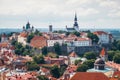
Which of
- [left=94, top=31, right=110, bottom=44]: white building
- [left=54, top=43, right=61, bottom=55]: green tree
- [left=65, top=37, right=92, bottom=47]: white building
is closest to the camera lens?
[left=54, top=43, right=61, bottom=55]: green tree

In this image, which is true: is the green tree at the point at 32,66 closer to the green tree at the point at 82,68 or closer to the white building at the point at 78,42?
the green tree at the point at 82,68

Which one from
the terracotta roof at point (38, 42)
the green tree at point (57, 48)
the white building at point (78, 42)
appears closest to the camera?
the green tree at point (57, 48)

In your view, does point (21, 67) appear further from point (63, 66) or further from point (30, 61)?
point (63, 66)

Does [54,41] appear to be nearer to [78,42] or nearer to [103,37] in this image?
[78,42]

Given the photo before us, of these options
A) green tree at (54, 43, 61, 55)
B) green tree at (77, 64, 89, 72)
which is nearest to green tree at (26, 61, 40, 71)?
green tree at (77, 64, 89, 72)

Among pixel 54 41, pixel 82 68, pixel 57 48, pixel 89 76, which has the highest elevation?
pixel 89 76

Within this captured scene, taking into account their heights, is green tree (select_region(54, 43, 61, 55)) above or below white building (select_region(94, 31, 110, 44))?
below

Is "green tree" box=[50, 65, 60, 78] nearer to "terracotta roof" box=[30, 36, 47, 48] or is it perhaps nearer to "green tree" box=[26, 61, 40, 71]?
"green tree" box=[26, 61, 40, 71]

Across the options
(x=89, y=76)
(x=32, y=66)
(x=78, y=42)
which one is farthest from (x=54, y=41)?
(x=89, y=76)

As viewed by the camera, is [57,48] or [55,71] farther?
[57,48]

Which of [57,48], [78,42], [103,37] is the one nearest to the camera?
[57,48]

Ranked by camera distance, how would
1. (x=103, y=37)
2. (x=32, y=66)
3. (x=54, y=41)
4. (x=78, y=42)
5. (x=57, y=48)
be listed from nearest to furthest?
(x=32, y=66) < (x=57, y=48) < (x=54, y=41) < (x=78, y=42) < (x=103, y=37)

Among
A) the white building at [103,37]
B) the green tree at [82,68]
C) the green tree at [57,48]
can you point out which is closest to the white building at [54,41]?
the green tree at [57,48]

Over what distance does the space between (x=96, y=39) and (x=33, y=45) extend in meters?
9.25
